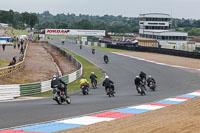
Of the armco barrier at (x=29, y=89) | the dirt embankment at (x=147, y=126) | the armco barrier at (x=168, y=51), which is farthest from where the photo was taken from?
the armco barrier at (x=168, y=51)

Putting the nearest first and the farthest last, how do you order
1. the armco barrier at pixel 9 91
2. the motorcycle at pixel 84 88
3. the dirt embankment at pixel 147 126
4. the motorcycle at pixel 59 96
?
the dirt embankment at pixel 147 126
the motorcycle at pixel 59 96
the armco barrier at pixel 9 91
the motorcycle at pixel 84 88

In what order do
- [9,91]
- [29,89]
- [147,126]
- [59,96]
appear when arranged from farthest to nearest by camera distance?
[29,89] < [9,91] < [59,96] < [147,126]

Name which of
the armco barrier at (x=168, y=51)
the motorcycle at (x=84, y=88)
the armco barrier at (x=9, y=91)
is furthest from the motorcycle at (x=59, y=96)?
the armco barrier at (x=168, y=51)

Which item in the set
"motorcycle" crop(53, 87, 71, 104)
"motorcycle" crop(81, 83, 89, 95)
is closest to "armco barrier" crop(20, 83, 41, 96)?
"motorcycle" crop(81, 83, 89, 95)

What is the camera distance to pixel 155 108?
17906 mm

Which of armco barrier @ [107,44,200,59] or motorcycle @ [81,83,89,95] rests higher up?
armco barrier @ [107,44,200,59]

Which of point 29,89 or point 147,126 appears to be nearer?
point 147,126

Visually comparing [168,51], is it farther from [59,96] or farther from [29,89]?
[59,96]

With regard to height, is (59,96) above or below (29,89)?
above

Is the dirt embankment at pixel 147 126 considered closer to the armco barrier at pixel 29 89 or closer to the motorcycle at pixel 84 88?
the motorcycle at pixel 84 88

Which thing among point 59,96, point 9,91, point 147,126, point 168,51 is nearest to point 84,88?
point 9,91

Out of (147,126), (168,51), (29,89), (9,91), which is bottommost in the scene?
(29,89)

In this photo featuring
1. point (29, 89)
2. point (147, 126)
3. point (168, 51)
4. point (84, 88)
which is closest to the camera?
point (147, 126)

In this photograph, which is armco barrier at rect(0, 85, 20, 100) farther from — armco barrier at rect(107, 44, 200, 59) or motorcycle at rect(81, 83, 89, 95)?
armco barrier at rect(107, 44, 200, 59)
